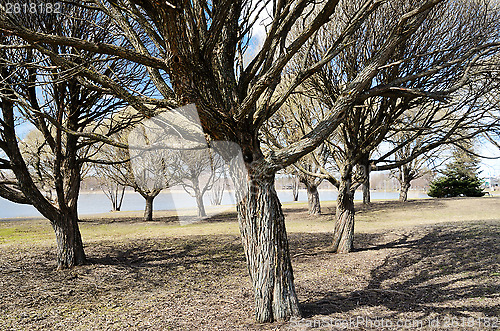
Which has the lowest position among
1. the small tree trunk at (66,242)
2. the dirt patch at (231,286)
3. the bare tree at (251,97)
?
the dirt patch at (231,286)

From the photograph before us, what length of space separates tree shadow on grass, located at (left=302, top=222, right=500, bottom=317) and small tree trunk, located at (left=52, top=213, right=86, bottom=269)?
5012mm

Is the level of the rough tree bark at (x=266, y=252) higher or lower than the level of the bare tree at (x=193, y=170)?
lower

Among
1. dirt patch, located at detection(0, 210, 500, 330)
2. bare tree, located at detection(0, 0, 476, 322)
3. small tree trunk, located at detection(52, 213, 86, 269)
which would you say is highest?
bare tree, located at detection(0, 0, 476, 322)

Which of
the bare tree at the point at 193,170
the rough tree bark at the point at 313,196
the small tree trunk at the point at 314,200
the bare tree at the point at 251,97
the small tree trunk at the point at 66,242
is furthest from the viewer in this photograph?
the bare tree at the point at 193,170

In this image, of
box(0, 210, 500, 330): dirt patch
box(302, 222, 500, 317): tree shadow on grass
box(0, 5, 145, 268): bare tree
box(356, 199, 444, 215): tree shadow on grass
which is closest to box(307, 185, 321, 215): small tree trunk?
box(356, 199, 444, 215): tree shadow on grass

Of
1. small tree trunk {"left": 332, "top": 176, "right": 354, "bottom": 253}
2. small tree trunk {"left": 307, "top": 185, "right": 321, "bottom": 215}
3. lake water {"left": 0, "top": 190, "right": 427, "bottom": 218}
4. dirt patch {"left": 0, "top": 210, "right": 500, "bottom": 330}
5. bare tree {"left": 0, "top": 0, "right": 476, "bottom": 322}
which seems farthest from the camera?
lake water {"left": 0, "top": 190, "right": 427, "bottom": 218}

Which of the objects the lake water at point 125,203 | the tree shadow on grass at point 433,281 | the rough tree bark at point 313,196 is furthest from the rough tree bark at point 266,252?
the rough tree bark at point 313,196

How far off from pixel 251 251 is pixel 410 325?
1792 millimetres

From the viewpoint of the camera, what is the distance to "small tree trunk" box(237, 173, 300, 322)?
3213 mm

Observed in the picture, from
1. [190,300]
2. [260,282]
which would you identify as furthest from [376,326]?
[190,300]

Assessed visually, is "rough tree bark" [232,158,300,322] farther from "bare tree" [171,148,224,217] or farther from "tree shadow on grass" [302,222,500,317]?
"bare tree" [171,148,224,217]

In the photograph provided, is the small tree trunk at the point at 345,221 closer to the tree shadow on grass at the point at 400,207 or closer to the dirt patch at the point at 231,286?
the dirt patch at the point at 231,286

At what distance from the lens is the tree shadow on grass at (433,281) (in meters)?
3.60

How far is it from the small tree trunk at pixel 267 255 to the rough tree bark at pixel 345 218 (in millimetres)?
4191
